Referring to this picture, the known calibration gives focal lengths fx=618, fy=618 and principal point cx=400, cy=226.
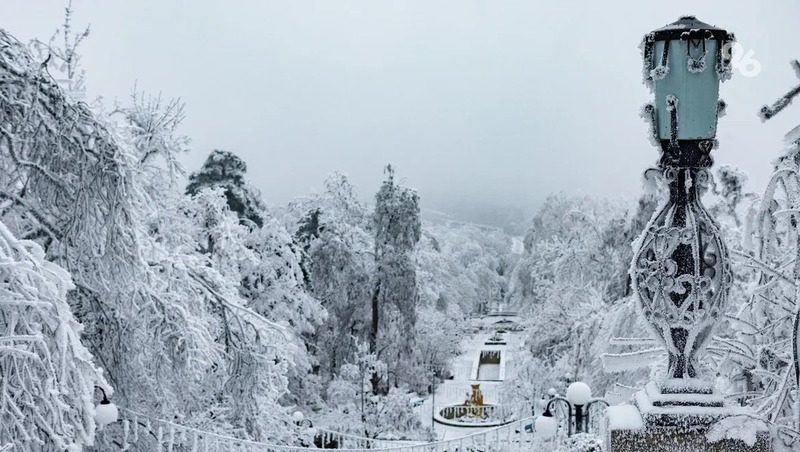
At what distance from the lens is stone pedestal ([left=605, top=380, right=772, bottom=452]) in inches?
96.2

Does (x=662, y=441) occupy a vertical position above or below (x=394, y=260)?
below

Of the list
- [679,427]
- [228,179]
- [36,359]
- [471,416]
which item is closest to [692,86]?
Result: [679,427]

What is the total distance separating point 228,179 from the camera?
17.4 meters

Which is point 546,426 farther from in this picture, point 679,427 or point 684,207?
point 684,207

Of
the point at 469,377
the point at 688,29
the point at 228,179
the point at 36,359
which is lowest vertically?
the point at 469,377

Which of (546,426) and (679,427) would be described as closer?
(679,427)

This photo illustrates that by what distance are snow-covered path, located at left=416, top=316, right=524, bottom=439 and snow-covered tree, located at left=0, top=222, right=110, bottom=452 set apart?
1503cm

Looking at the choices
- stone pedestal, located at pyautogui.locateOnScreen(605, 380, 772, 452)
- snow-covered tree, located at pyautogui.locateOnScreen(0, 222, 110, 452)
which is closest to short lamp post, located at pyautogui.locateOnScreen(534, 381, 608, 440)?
stone pedestal, located at pyautogui.locateOnScreen(605, 380, 772, 452)

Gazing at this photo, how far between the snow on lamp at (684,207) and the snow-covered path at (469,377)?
1591cm

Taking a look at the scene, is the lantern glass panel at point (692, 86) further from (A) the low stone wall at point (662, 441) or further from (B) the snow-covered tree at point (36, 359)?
(B) the snow-covered tree at point (36, 359)

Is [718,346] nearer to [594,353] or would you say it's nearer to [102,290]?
[102,290]

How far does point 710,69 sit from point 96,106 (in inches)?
215

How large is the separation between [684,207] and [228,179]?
16.0 meters

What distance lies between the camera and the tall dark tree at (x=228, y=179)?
17203mm
